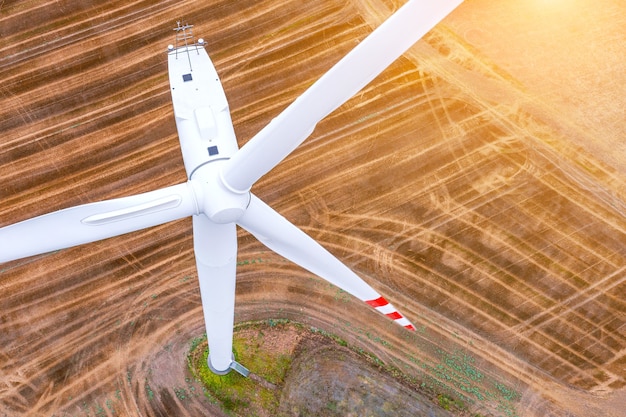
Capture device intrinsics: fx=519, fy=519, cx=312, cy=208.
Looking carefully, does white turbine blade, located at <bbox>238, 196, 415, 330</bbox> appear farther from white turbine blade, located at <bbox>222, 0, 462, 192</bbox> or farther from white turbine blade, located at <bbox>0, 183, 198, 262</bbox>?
white turbine blade, located at <bbox>0, 183, 198, 262</bbox>

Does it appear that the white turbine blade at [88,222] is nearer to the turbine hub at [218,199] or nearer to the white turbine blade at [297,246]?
the turbine hub at [218,199]

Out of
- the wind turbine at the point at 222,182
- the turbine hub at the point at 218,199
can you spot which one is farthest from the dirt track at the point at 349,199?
the turbine hub at the point at 218,199

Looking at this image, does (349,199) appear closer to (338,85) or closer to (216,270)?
(216,270)

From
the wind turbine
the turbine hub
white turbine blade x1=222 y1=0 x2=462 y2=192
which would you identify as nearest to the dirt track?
the wind turbine

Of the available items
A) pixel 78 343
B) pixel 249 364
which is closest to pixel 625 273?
pixel 249 364

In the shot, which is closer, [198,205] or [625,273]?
[198,205]

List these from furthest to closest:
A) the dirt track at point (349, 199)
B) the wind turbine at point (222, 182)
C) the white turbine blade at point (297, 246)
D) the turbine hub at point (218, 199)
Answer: the dirt track at point (349, 199)
the white turbine blade at point (297, 246)
the turbine hub at point (218, 199)
the wind turbine at point (222, 182)

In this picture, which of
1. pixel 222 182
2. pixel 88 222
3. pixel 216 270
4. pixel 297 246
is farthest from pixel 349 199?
pixel 88 222

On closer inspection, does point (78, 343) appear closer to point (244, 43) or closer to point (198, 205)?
point (198, 205)
